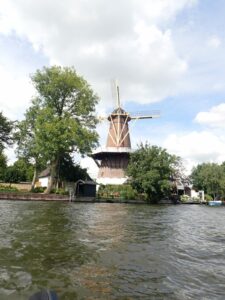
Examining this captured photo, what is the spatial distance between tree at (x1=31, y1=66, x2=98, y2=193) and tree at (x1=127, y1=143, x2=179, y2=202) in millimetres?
10246

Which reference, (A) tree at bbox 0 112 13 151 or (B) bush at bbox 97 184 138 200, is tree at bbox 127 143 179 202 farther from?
Answer: (A) tree at bbox 0 112 13 151

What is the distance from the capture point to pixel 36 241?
10.6 m

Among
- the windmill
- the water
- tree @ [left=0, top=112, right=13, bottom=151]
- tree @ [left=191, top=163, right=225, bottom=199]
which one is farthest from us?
tree @ [left=191, top=163, right=225, bottom=199]

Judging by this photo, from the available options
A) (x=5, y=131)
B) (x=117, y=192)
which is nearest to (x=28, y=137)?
(x=5, y=131)

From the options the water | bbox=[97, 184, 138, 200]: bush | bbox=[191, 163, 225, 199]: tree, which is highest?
bbox=[191, 163, 225, 199]: tree

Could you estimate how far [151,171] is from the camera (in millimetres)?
50438

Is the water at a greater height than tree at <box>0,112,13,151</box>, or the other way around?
tree at <box>0,112,13,151</box>

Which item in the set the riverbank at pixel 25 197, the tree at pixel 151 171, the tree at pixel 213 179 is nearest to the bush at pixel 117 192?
the tree at pixel 151 171

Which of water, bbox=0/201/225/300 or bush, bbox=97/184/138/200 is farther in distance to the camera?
bush, bbox=97/184/138/200

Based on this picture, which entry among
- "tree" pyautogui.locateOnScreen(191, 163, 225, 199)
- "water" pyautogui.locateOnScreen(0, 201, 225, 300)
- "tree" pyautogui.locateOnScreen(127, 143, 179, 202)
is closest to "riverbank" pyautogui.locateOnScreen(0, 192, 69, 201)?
"tree" pyautogui.locateOnScreen(127, 143, 179, 202)

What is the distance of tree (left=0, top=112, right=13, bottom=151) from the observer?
4059 centimetres

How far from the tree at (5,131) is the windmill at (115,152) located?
64.8ft

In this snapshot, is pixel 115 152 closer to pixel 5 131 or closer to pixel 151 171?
pixel 151 171

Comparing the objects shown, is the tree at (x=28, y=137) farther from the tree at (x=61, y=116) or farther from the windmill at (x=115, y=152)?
the windmill at (x=115, y=152)
